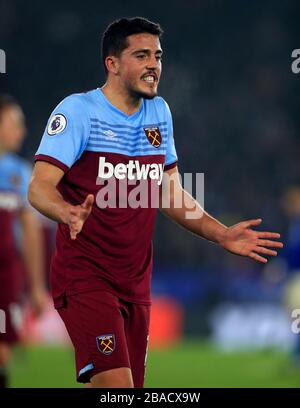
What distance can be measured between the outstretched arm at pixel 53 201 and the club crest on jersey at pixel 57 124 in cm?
18

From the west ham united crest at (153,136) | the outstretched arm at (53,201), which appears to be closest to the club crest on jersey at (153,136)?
the west ham united crest at (153,136)

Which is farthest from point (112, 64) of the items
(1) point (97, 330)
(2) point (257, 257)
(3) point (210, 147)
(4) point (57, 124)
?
(3) point (210, 147)

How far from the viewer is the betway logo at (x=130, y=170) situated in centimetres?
524

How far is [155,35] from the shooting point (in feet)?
17.6

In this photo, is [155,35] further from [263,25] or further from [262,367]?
[263,25]

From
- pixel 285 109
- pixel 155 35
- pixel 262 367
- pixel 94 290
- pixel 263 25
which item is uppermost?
pixel 263 25

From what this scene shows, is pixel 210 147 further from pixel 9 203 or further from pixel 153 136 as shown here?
pixel 153 136

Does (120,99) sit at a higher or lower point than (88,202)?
higher

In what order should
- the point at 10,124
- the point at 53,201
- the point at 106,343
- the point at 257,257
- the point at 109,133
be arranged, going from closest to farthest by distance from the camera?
1. the point at 53,201
2. the point at 106,343
3. the point at 257,257
4. the point at 109,133
5. the point at 10,124

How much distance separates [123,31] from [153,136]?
22.8 inches

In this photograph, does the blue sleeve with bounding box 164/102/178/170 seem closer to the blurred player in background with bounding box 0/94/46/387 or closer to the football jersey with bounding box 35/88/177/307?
the football jersey with bounding box 35/88/177/307

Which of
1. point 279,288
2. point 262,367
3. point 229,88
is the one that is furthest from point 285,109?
point 262,367

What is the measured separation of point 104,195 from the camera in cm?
521
